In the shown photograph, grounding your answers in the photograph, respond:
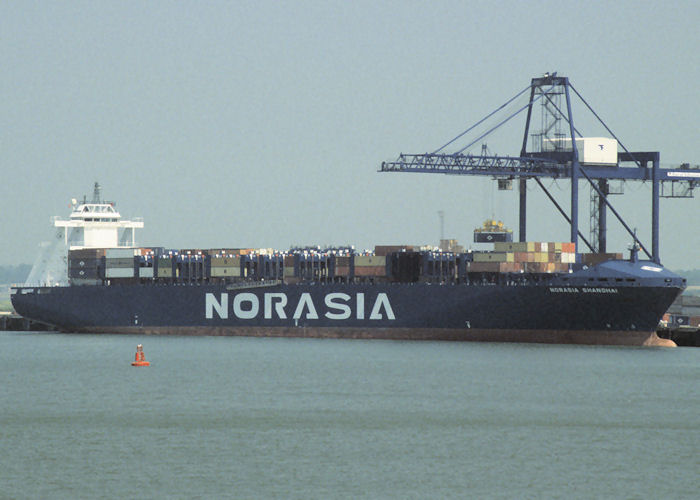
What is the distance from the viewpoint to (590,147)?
68188 mm

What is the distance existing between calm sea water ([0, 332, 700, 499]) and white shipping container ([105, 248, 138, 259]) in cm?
1730

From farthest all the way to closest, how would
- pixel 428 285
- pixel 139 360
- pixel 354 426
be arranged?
pixel 428 285 → pixel 139 360 → pixel 354 426

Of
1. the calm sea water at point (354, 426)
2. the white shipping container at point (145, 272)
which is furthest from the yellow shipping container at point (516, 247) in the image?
the white shipping container at point (145, 272)

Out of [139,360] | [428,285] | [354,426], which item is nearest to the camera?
[354,426]

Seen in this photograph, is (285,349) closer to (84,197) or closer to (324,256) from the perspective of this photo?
(324,256)

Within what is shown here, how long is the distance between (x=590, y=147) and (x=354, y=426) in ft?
129

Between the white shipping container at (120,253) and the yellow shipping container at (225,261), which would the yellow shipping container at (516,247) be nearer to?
the yellow shipping container at (225,261)

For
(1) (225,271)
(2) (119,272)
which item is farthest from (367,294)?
(2) (119,272)

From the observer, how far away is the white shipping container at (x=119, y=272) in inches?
2731

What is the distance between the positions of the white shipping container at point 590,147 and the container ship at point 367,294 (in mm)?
6018

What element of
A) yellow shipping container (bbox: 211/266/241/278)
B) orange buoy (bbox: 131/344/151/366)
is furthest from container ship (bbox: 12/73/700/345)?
orange buoy (bbox: 131/344/151/366)

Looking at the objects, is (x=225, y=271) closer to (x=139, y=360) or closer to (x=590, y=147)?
(x=139, y=360)

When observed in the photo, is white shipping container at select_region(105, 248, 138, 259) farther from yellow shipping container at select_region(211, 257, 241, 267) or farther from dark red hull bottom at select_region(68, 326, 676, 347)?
yellow shipping container at select_region(211, 257, 241, 267)

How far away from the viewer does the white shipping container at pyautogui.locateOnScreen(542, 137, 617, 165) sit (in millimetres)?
68062
